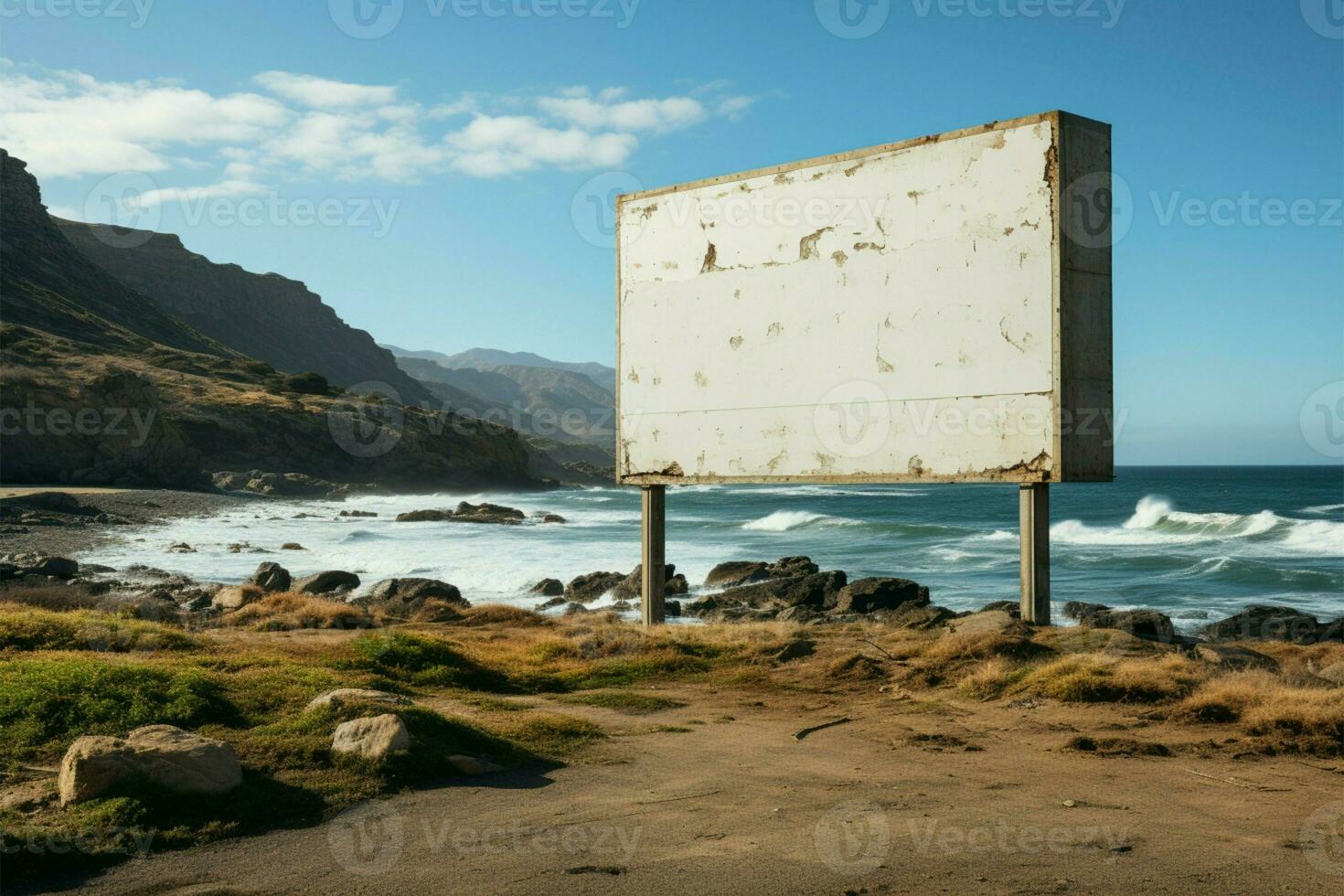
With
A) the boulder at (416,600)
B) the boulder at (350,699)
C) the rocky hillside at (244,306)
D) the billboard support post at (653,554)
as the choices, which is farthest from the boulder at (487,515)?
the rocky hillside at (244,306)

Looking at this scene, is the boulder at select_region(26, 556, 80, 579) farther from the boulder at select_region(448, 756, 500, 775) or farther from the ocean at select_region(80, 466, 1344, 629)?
the boulder at select_region(448, 756, 500, 775)

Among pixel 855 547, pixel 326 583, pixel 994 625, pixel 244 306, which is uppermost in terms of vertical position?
pixel 244 306

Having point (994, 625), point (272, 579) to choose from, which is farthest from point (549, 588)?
point (994, 625)

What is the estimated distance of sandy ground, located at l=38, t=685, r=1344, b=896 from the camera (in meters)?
5.68

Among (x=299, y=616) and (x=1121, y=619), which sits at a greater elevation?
(x=299, y=616)

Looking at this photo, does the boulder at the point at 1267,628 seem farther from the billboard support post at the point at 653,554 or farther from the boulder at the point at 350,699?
the boulder at the point at 350,699

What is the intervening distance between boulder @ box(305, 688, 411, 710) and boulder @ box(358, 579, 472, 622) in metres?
10.1

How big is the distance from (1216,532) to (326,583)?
4357 cm

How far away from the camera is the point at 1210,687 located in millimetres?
10477

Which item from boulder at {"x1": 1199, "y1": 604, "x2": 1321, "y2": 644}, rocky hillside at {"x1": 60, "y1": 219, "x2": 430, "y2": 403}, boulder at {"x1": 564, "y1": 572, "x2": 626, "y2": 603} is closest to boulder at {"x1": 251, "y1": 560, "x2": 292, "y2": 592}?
boulder at {"x1": 564, "y1": 572, "x2": 626, "y2": 603}

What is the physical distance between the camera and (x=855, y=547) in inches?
1834

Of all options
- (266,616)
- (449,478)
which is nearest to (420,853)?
(266,616)

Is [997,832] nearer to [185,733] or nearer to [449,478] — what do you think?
[185,733]

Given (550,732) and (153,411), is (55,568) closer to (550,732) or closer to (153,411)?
(550,732)
